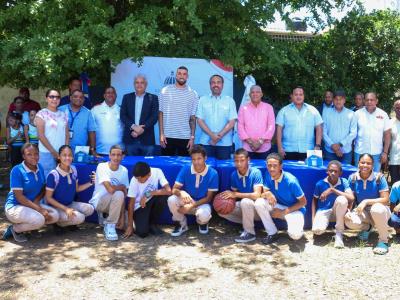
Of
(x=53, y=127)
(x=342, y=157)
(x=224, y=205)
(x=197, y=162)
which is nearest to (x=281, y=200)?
(x=224, y=205)

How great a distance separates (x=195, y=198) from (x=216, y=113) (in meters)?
1.35

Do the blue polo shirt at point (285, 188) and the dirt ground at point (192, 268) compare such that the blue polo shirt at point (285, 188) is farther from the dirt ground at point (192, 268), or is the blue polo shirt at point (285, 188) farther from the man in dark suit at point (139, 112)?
the man in dark suit at point (139, 112)

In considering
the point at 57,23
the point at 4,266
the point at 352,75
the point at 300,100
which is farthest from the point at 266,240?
the point at 352,75

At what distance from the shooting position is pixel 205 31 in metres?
7.96

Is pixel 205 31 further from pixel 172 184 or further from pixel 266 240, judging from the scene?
pixel 266 240

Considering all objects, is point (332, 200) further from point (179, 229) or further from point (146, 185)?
point (146, 185)

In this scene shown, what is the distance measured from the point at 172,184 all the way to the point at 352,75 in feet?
17.6

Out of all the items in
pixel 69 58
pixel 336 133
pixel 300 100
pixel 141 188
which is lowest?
pixel 141 188

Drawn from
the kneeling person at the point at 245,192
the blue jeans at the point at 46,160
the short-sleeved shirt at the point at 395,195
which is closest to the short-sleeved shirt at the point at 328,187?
the short-sleeved shirt at the point at 395,195

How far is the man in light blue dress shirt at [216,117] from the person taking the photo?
6.41 metres

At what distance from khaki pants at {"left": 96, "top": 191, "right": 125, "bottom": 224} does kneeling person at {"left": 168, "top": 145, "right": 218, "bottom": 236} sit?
1.94 feet

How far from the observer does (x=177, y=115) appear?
6.61 metres

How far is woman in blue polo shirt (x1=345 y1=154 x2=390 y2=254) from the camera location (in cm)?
525

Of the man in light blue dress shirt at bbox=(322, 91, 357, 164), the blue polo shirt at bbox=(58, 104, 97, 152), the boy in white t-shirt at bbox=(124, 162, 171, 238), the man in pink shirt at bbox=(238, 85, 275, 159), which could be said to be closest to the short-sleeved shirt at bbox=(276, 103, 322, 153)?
the man in pink shirt at bbox=(238, 85, 275, 159)
